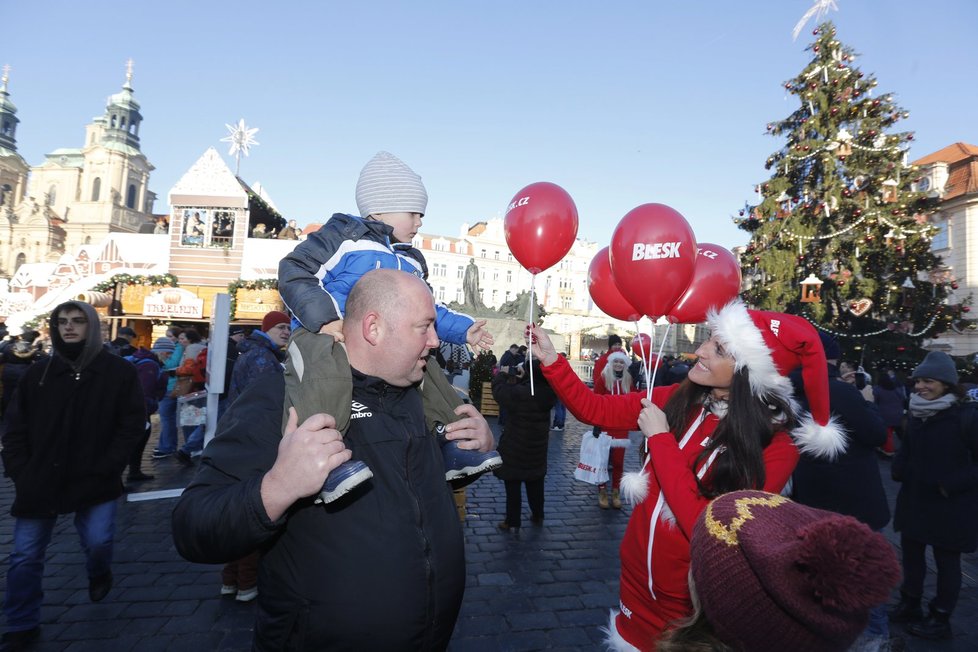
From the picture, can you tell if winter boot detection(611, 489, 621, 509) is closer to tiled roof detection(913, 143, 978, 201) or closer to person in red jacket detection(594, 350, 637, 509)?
person in red jacket detection(594, 350, 637, 509)

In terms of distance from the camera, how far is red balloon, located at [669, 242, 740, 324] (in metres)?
4.24

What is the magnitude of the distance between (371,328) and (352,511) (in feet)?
1.96

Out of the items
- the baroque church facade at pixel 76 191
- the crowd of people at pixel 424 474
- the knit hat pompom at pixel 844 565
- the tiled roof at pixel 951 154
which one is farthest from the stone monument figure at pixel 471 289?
the baroque church facade at pixel 76 191

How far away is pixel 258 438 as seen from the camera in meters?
1.62

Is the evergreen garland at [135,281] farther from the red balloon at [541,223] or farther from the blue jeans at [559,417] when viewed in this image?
the red balloon at [541,223]

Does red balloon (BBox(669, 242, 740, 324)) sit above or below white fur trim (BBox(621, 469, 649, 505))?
above

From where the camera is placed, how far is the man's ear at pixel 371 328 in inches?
69.6

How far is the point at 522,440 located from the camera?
603 cm

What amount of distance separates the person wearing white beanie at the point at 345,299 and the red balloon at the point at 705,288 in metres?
2.21

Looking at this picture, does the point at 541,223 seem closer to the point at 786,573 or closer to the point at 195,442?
the point at 786,573

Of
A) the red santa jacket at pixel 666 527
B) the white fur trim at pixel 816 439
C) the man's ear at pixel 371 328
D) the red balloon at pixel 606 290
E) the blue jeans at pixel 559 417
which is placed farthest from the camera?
the blue jeans at pixel 559 417

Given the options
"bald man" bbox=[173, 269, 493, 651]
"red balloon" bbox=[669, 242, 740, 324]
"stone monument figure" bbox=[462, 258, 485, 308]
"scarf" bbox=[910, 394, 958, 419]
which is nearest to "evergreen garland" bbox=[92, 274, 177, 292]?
"stone monument figure" bbox=[462, 258, 485, 308]

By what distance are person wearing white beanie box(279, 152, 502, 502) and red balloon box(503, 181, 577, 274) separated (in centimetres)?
135

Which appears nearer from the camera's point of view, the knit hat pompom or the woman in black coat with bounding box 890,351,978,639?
the knit hat pompom
